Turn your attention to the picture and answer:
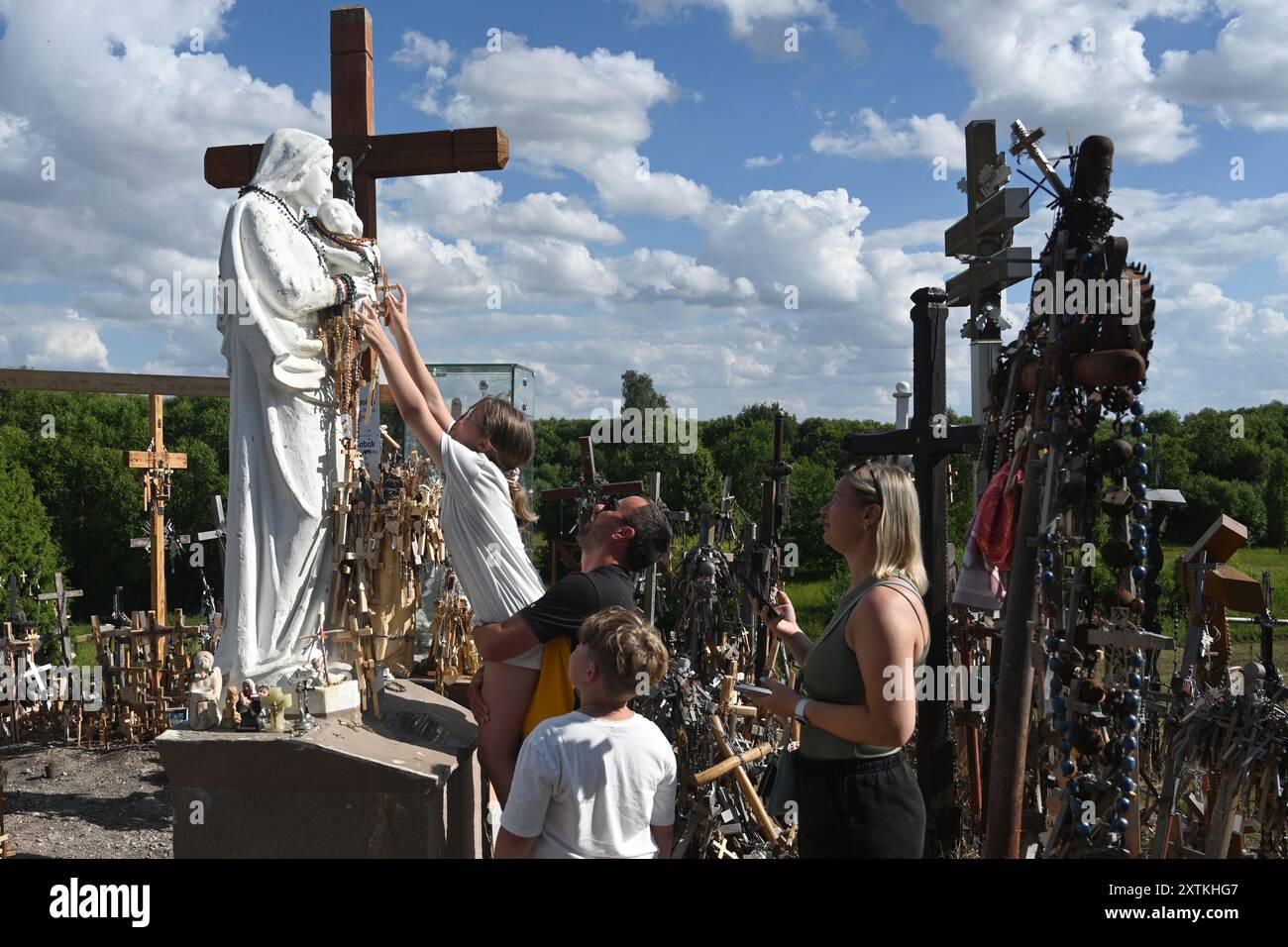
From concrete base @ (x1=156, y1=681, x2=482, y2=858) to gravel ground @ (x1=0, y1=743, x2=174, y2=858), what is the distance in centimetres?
380

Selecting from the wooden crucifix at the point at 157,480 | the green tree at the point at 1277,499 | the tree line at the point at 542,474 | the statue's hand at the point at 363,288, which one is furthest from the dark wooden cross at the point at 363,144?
the green tree at the point at 1277,499

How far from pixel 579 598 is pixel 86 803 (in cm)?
699

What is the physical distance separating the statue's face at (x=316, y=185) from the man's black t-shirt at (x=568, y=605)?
6.54ft

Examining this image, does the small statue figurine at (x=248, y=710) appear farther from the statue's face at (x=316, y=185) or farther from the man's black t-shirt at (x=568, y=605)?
the statue's face at (x=316, y=185)

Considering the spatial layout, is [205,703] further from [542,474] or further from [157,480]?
[542,474]

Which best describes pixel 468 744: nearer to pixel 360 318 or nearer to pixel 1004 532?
pixel 360 318

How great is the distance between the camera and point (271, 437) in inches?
151

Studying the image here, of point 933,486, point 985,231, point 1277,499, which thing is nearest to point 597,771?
point 933,486

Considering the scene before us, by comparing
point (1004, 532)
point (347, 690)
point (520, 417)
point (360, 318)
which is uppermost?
point (360, 318)

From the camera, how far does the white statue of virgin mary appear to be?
3791mm
